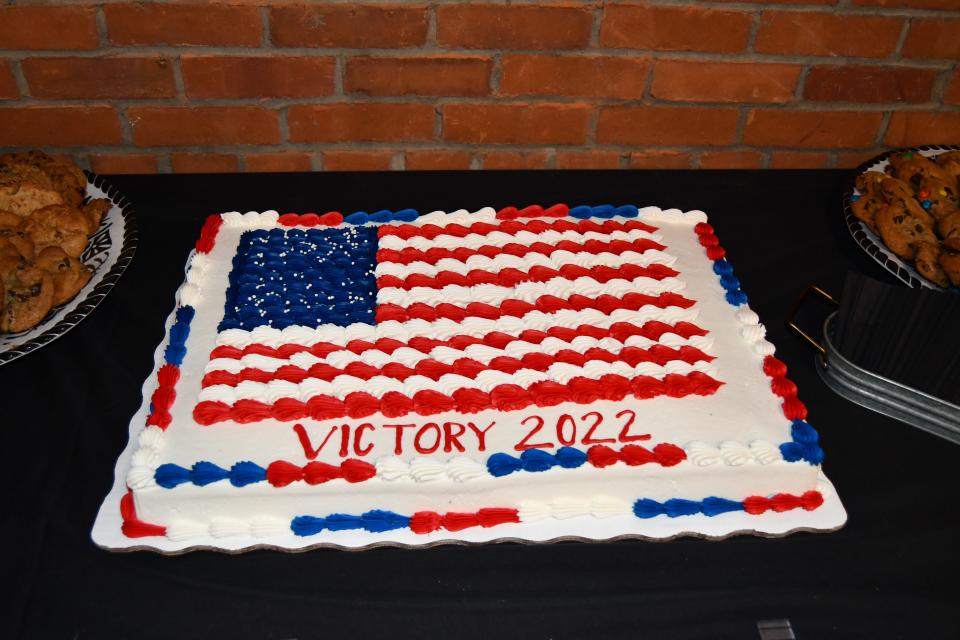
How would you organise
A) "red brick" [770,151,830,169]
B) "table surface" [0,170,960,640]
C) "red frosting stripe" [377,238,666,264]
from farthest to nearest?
1. "red brick" [770,151,830,169]
2. "red frosting stripe" [377,238,666,264]
3. "table surface" [0,170,960,640]

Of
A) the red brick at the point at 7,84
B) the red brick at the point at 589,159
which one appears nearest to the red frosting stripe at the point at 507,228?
the red brick at the point at 589,159

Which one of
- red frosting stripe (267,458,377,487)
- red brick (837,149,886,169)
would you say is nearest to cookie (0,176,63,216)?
red frosting stripe (267,458,377,487)

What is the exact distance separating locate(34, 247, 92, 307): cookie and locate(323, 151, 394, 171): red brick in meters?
0.71

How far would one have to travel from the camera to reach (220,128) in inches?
74.3

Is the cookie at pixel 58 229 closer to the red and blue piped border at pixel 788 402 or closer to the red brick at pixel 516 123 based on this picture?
the red brick at pixel 516 123

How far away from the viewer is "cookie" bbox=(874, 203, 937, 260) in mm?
1521

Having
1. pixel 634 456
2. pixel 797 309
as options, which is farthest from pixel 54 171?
pixel 797 309

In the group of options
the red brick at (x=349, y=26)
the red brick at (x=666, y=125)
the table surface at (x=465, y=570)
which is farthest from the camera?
the red brick at (x=666, y=125)

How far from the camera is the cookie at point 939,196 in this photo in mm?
1600

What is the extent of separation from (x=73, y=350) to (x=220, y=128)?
2.27 feet

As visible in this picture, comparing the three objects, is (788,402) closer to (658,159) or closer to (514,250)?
(514,250)

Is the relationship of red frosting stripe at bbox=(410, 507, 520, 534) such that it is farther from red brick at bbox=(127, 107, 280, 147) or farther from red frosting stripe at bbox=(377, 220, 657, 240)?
red brick at bbox=(127, 107, 280, 147)

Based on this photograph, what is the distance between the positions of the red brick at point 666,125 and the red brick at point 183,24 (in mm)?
827

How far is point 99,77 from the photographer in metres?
1.78
